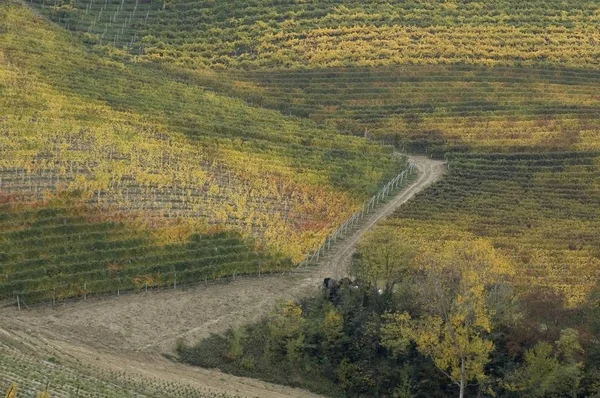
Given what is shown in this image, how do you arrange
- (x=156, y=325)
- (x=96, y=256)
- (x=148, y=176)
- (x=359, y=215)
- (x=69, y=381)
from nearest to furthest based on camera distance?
(x=69, y=381) → (x=156, y=325) → (x=96, y=256) → (x=148, y=176) → (x=359, y=215)

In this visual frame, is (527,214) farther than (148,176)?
Yes

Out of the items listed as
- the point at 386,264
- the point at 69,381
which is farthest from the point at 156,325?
the point at 69,381

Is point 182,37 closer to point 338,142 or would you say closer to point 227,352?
point 338,142

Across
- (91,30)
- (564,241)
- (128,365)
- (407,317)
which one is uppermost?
(91,30)

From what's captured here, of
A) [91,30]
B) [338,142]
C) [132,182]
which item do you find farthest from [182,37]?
[132,182]

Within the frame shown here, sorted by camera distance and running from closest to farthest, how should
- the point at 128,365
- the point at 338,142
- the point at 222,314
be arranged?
the point at 128,365, the point at 222,314, the point at 338,142

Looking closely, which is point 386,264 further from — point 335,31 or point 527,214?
point 335,31

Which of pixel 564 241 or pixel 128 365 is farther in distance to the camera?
pixel 564 241
